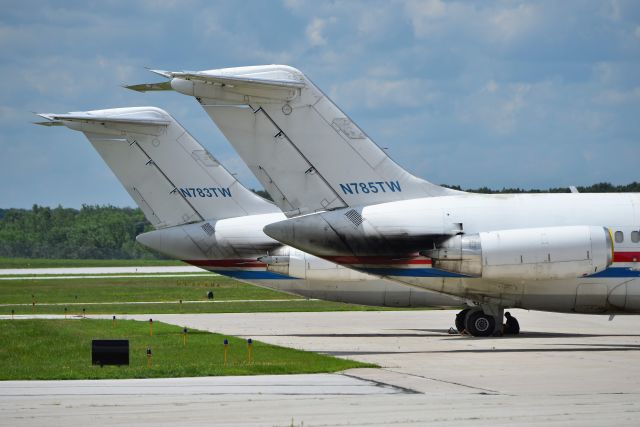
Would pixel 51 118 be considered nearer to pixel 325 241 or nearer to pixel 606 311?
pixel 325 241

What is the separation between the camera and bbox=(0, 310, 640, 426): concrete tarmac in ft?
61.8

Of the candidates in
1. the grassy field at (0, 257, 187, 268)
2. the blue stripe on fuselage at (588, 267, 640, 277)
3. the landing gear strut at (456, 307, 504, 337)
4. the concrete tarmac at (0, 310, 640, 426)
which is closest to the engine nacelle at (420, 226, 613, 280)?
the blue stripe on fuselage at (588, 267, 640, 277)

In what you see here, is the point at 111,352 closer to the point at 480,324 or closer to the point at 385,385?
the point at 385,385

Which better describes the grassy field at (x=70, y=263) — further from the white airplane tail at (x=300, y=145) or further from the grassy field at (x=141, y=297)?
the white airplane tail at (x=300, y=145)

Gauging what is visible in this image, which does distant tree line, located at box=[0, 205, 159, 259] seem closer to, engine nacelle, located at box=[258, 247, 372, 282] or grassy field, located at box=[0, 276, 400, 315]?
grassy field, located at box=[0, 276, 400, 315]

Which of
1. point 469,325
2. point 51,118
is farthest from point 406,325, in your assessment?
point 51,118

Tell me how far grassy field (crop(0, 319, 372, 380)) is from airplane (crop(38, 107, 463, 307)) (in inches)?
141

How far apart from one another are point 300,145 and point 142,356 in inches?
282

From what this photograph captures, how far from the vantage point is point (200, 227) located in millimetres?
43625

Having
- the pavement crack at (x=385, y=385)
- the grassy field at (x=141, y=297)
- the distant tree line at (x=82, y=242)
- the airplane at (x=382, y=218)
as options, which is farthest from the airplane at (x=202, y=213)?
the distant tree line at (x=82, y=242)

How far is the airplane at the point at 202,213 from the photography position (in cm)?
4044

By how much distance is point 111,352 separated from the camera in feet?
86.4

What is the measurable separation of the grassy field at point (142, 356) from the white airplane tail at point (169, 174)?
5.21m

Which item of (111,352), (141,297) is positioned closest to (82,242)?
(141,297)
